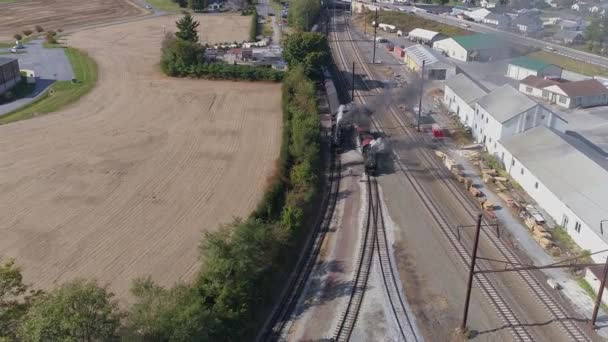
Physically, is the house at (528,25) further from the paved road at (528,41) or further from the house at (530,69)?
the house at (530,69)

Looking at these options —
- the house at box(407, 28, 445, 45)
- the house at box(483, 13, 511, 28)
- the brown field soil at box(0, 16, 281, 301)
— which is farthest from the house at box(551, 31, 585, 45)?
the brown field soil at box(0, 16, 281, 301)

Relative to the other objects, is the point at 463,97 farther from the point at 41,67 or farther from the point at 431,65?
the point at 41,67

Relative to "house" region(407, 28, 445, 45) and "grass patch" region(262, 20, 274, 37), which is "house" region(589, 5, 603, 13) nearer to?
"house" region(407, 28, 445, 45)

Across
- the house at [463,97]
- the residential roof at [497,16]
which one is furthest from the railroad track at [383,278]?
the residential roof at [497,16]

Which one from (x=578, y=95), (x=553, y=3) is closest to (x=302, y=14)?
(x=578, y=95)

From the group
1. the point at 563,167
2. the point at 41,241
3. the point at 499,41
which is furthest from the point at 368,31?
the point at 41,241

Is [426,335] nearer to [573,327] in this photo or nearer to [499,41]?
[573,327]

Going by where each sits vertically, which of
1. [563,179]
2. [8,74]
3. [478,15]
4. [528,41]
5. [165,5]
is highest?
[165,5]
